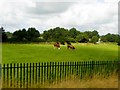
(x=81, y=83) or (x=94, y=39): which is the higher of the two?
(x=94, y=39)

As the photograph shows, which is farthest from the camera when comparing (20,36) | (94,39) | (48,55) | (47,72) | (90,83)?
(94,39)

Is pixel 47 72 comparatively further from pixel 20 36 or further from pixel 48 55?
pixel 20 36

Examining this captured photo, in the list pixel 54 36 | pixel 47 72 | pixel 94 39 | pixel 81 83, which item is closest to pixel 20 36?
pixel 54 36

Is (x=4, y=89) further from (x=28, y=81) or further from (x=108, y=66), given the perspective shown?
(x=108, y=66)

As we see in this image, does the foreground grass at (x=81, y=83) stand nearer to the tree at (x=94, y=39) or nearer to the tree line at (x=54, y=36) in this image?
the tree line at (x=54, y=36)

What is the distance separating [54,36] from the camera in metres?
111

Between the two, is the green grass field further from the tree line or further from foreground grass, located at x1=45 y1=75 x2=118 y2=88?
the tree line

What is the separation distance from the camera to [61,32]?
10912 cm

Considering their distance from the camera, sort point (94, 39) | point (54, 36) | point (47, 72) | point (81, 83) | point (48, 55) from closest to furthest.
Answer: point (81, 83) < point (47, 72) < point (48, 55) < point (54, 36) < point (94, 39)

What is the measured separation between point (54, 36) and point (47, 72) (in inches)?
3716

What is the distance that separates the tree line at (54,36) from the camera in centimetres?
9505

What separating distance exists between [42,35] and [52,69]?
325ft

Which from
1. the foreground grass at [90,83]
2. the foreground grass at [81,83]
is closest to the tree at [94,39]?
the foreground grass at [81,83]

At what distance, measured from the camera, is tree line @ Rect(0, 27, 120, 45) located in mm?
95050
